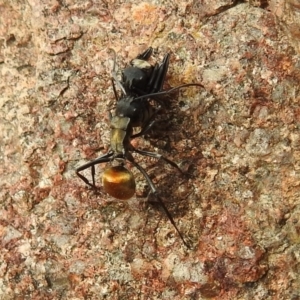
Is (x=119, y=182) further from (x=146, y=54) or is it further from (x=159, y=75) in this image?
(x=146, y=54)

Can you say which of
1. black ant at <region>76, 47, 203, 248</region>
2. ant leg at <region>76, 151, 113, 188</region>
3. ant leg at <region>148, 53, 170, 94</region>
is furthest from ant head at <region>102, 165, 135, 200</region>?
ant leg at <region>148, 53, 170, 94</region>

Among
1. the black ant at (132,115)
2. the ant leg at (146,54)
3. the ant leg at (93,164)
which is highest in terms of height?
the ant leg at (146,54)

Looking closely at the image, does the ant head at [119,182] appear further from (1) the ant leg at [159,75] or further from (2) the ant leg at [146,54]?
(2) the ant leg at [146,54]

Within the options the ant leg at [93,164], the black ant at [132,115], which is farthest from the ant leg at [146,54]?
the ant leg at [93,164]

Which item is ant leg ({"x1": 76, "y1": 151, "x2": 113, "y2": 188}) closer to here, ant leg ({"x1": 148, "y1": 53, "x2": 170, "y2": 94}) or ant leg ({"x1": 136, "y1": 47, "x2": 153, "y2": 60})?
ant leg ({"x1": 148, "y1": 53, "x2": 170, "y2": 94})

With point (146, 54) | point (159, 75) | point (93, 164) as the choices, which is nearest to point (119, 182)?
point (93, 164)

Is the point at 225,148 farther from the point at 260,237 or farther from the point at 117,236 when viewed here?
the point at 117,236

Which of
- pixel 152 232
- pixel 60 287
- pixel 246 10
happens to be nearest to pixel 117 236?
pixel 152 232
